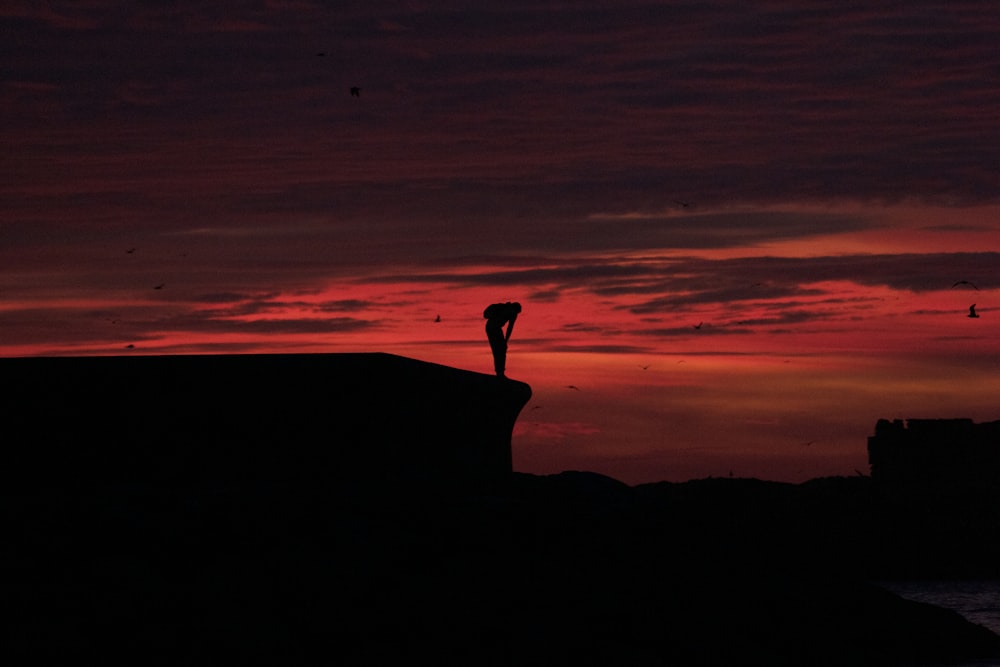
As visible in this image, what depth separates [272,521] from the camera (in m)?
21.4

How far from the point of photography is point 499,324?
23938mm

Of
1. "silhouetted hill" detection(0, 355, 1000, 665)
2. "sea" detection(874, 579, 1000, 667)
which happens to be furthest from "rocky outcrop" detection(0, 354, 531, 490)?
"sea" detection(874, 579, 1000, 667)

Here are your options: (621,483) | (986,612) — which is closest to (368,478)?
(621,483)

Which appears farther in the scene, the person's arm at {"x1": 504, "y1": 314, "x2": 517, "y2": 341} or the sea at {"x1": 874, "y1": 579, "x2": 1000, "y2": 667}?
the sea at {"x1": 874, "y1": 579, "x2": 1000, "y2": 667}

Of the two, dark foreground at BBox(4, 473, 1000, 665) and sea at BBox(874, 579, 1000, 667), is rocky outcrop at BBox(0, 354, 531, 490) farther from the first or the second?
sea at BBox(874, 579, 1000, 667)

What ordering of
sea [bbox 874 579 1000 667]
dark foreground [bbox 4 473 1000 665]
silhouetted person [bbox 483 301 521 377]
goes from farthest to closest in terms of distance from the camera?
1. sea [bbox 874 579 1000 667]
2. silhouetted person [bbox 483 301 521 377]
3. dark foreground [bbox 4 473 1000 665]

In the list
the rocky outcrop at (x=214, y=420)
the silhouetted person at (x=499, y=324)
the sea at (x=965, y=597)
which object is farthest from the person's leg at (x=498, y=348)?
the sea at (x=965, y=597)

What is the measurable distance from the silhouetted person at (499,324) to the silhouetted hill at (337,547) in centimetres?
57

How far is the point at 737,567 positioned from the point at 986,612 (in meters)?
42.5

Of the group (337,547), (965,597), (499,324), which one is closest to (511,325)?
(499,324)

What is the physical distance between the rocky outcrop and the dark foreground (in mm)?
505

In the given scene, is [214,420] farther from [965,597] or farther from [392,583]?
[965,597]

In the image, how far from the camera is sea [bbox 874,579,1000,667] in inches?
2324

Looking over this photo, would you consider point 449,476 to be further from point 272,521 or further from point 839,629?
point 839,629
